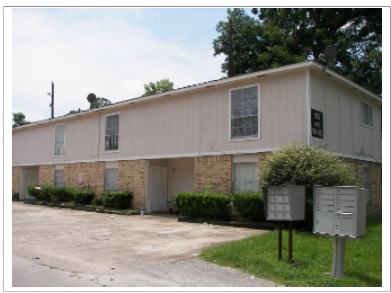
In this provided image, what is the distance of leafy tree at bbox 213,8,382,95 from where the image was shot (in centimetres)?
2517

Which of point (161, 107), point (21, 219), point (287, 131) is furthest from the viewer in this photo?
point (161, 107)

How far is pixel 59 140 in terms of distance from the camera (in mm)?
24797

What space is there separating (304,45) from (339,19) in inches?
105

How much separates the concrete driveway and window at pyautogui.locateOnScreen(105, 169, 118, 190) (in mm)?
5628

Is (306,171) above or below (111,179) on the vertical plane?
above

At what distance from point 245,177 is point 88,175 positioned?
10128 millimetres

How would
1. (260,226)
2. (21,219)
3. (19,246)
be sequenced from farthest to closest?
(21,219)
(260,226)
(19,246)

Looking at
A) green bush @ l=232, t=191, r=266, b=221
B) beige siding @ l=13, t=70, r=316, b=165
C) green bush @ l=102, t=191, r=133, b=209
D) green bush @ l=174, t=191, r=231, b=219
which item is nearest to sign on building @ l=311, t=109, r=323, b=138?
beige siding @ l=13, t=70, r=316, b=165

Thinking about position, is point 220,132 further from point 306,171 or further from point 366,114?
point 366,114

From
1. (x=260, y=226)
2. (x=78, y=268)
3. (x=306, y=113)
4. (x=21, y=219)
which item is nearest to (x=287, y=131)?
(x=306, y=113)

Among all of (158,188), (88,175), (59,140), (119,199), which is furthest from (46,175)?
(158,188)

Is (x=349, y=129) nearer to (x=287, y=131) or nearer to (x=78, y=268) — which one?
(x=287, y=131)

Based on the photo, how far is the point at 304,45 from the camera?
28.0 meters

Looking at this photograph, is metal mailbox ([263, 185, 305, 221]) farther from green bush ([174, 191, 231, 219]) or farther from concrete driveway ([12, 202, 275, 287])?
green bush ([174, 191, 231, 219])
